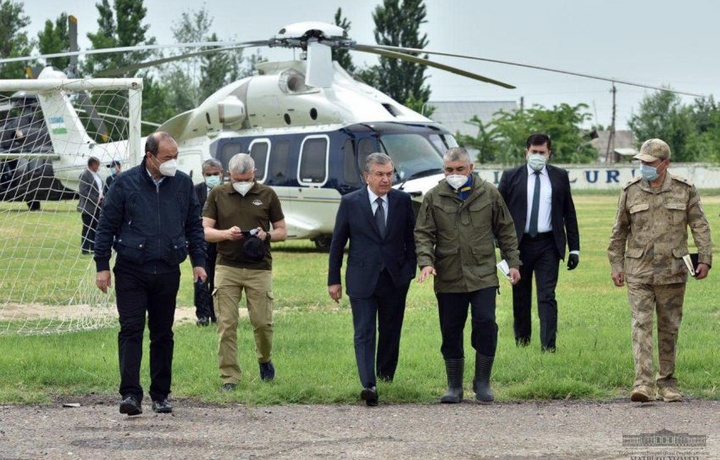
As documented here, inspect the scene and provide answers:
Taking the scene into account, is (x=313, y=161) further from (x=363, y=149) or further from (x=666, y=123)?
(x=666, y=123)

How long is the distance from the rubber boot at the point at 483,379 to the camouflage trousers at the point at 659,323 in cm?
110

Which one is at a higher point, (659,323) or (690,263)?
(690,263)

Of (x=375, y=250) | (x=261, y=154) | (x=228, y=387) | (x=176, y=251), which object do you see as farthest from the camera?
(x=261, y=154)

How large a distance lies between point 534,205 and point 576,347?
1.37 m

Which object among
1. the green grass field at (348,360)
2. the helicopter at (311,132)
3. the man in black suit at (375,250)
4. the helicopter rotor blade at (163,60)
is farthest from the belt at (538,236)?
the helicopter at (311,132)

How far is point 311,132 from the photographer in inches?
978

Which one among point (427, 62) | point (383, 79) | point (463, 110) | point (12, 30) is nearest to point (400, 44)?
point (383, 79)

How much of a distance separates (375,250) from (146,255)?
180cm

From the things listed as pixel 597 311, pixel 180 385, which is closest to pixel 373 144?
pixel 597 311

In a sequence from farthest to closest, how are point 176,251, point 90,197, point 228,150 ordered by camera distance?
point 228,150 → point 90,197 → point 176,251

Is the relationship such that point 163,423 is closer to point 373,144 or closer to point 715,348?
point 715,348

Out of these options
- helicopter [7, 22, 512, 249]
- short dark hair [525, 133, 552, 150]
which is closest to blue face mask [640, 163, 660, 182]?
short dark hair [525, 133, 552, 150]

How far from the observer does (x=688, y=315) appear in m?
14.7

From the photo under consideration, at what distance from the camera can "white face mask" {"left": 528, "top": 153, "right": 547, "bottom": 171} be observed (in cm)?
1202
